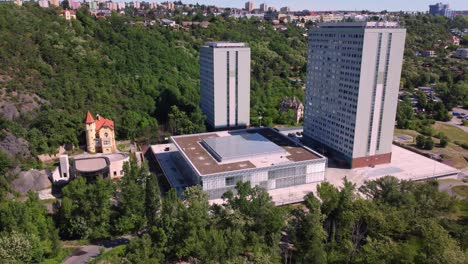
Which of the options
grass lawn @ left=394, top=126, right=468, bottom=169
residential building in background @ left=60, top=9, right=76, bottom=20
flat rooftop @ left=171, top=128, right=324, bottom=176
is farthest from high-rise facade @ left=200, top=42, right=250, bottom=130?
residential building in background @ left=60, top=9, right=76, bottom=20

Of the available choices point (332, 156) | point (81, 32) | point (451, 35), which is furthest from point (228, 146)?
point (451, 35)

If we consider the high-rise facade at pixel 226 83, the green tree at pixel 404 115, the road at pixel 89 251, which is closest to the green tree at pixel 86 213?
the road at pixel 89 251

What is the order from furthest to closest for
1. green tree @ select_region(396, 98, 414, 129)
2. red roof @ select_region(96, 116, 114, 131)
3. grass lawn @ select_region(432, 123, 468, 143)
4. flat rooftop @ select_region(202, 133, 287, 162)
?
green tree @ select_region(396, 98, 414, 129) → grass lawn @ select_region(432, 123, 468, 143) → red roof @ select_region(96, 116, 114, 131) → flat rooftop @ select_region(202, 133, 287, 162)

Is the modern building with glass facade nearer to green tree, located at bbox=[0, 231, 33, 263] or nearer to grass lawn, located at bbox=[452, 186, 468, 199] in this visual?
grass lawn, located at bbox=[452, 186, 468, 199]

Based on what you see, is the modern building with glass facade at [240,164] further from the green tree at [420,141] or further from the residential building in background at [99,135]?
the green tree at [420,141]

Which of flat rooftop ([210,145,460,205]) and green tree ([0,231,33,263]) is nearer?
green tree ([0,231,33,263])

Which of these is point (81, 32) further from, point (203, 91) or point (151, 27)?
point (203, 91)
